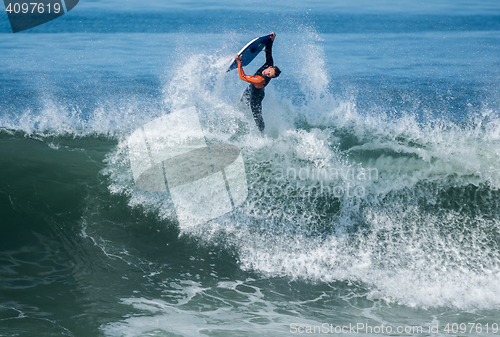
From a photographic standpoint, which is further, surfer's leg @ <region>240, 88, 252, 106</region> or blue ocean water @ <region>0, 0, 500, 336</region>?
surfer's leg @ <region>240, 88, 252, 106</region>

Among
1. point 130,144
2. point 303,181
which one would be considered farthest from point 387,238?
point 130,144

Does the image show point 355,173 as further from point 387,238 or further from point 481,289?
point 481,289

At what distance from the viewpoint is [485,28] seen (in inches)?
830

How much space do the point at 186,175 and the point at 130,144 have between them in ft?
5.26

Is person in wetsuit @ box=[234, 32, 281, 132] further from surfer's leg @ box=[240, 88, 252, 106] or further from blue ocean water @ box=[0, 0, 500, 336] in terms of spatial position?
blue ocean water @ box=[0, 0, 500, 336]

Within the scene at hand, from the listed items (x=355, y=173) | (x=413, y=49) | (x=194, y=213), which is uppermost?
(x=413, y=49)
